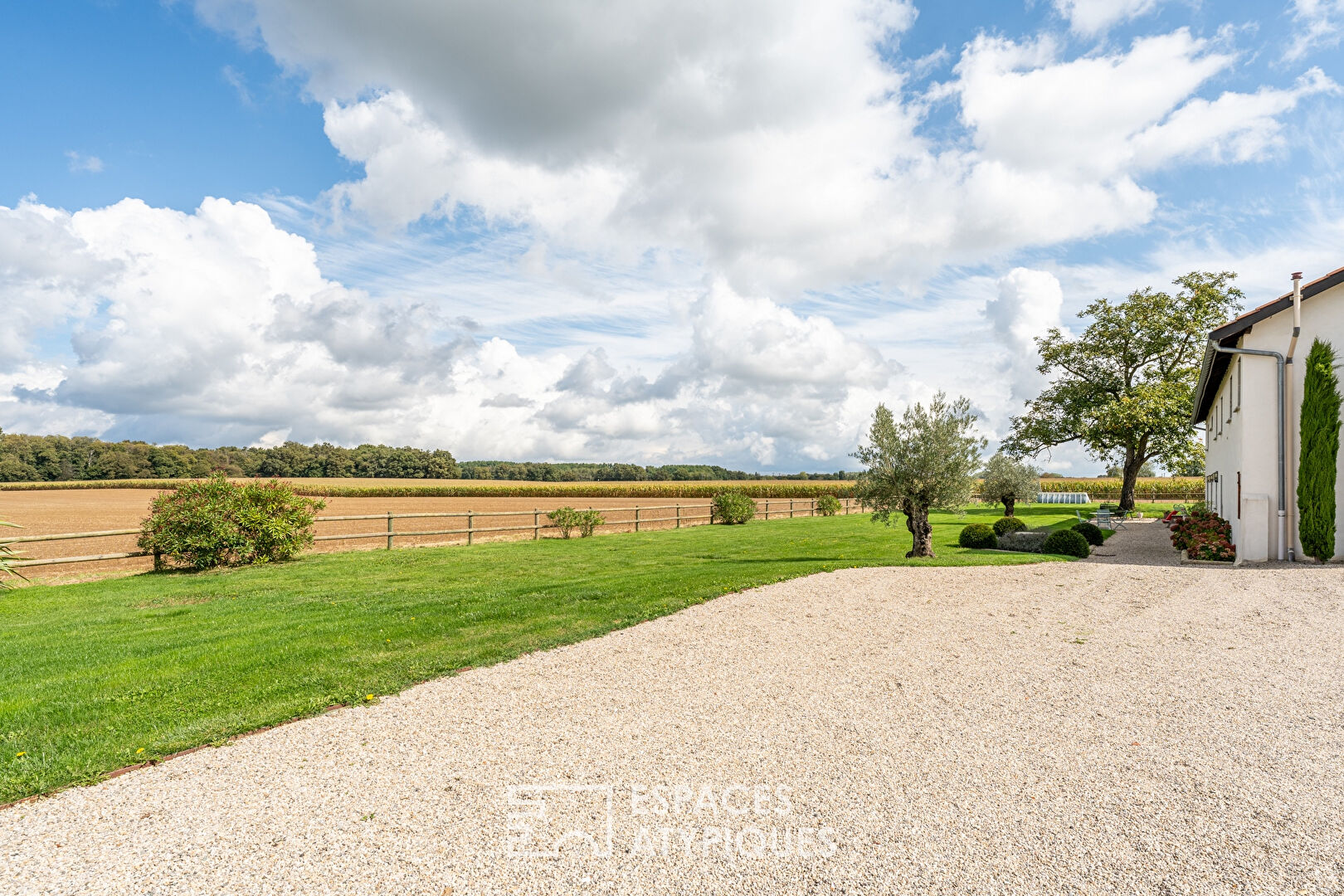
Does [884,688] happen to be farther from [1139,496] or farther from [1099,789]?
[1139,496]

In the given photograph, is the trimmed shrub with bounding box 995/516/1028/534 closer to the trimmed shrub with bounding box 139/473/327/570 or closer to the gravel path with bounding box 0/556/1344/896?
the gravel path with bounding box 0/556/1344/896

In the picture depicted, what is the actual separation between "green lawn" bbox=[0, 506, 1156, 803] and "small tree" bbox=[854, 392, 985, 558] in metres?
1.28

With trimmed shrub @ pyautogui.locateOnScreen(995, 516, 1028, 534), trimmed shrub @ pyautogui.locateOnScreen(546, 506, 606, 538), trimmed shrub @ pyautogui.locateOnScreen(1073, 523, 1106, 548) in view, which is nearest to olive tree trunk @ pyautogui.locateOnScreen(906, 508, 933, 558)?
trimmed shrub @ pyautogui.locateOnScreen(995, 516, 1028, 534)

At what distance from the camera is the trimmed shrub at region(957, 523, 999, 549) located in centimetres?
1905

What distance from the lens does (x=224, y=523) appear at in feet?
53.1

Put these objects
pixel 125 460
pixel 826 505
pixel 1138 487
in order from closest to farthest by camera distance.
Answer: pixel 826 505 → pixel 1138 487 → pixel 125 460

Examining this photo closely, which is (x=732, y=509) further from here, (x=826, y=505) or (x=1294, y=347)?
(x=1294, y=347)

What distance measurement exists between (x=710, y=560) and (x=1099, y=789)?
1309cm

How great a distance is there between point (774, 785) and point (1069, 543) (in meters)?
16.0

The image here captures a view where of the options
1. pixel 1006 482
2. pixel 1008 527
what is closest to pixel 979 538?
pixel 1008 527

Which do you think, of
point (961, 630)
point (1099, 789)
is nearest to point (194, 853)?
point (1099, 789)

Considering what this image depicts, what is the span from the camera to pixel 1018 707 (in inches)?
220

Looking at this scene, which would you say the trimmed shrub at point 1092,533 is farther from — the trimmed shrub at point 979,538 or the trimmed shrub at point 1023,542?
the trimmed shrub at point 979,538

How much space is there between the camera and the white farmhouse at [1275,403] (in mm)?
13930
